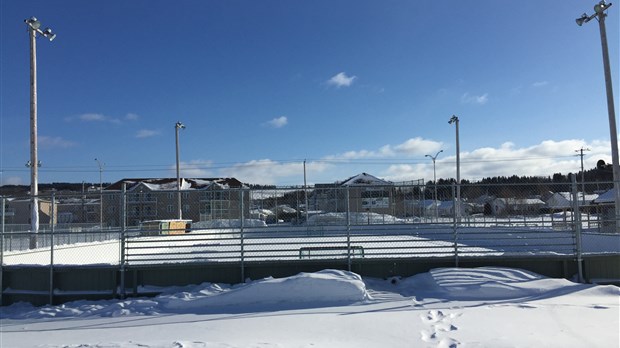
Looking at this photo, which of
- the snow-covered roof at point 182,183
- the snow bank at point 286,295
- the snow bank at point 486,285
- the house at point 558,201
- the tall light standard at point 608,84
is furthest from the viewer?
the snow-covered roof at point 182,183

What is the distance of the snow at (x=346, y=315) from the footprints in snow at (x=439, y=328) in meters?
0.02

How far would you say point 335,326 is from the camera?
730cm

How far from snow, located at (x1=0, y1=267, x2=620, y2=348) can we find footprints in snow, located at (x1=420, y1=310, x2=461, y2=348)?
0.02 m

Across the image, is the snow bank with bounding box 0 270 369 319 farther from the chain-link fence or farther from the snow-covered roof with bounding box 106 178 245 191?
the snow-covered roof with bounding box 106 178 245 191

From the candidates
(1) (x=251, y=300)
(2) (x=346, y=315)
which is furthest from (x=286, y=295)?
(2) (x=346, y=315)

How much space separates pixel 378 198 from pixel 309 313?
28.8ft

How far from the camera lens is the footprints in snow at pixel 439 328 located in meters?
6.34

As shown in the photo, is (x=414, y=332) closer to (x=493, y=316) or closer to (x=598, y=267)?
(x=493, y=316)

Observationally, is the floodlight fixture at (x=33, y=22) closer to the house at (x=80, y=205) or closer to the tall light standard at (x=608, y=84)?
the house at (x=80, y=205)

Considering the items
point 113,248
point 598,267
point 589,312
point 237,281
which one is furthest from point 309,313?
point 113,248

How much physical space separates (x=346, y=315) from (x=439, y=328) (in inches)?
64.9

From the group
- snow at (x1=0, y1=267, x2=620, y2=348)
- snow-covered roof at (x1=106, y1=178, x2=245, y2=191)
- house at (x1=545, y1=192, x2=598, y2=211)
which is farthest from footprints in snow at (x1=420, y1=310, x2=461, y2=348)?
snow-covered roof at (x1=106, y1=178, x2=245, y2=191)

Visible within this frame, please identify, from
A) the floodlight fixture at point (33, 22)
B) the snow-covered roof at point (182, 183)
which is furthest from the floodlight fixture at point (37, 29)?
the snow-covered roof at point (182, 183)

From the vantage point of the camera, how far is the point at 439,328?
23.0ft
